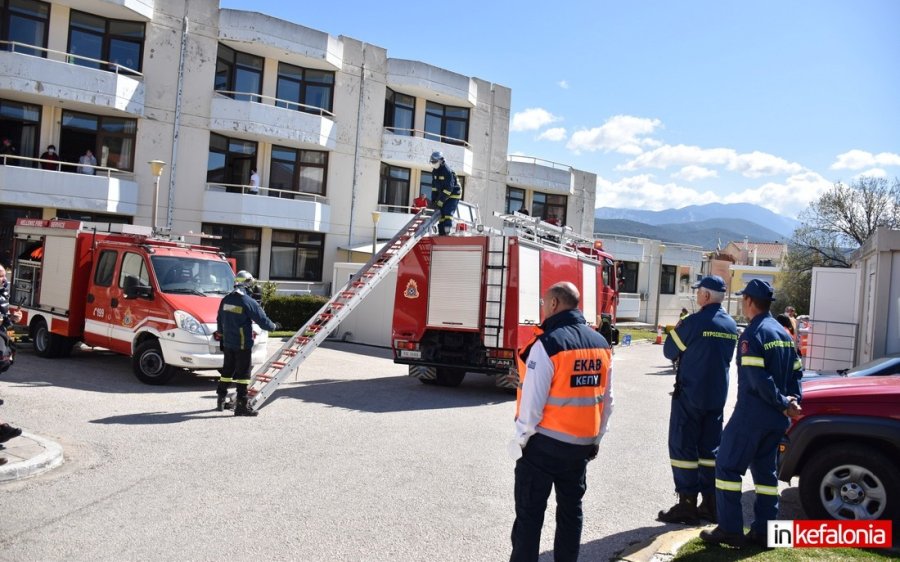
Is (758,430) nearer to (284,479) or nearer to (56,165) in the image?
(284,479)

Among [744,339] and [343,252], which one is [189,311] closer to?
[744,339]

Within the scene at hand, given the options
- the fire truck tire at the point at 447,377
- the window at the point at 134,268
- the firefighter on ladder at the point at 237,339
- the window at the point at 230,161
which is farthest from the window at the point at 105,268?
the window at the point at 230,161

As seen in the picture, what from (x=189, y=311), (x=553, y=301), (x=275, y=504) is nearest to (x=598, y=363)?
(x=553, y=301)

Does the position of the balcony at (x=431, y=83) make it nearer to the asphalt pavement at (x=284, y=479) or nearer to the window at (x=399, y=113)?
the window at (x=399, y=113)

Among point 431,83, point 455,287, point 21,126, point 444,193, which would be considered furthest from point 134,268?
point 431,83

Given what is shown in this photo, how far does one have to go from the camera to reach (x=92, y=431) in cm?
854

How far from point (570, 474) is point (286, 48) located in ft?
79.3

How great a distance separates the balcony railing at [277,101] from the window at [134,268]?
537 inches

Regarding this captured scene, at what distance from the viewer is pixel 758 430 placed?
17.3 feet

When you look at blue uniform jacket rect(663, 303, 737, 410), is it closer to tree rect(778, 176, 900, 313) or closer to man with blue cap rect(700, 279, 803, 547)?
man with blue cap rect(700, 279, 803, 547)

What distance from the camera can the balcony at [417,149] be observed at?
95.8 ft

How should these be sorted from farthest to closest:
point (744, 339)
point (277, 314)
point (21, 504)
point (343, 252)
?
point (343, 252) → point (277, 314) → point (21, 504) → point (744, 339)

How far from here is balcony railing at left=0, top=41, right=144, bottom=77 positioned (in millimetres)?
20875

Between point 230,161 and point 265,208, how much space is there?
230 centimetres
